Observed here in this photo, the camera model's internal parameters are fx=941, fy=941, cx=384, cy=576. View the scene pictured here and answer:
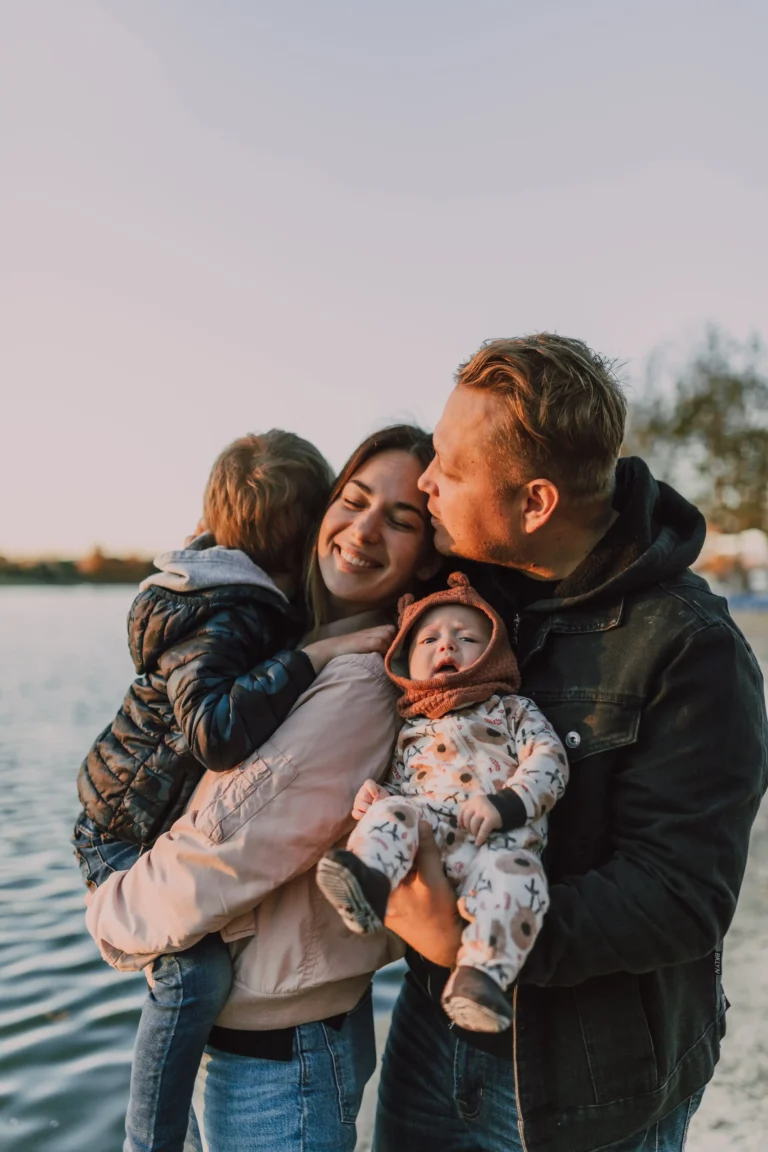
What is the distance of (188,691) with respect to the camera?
2428 mm

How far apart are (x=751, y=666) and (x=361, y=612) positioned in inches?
46.8

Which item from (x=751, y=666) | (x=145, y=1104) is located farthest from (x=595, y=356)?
(x=145, y=1104)

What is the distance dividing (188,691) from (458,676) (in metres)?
0.70

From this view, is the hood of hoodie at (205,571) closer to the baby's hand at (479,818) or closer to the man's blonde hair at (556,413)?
the man's blonde hair at (556,413)

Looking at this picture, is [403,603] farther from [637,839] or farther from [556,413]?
[637,839]

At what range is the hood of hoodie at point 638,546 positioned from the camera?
7.11 feet

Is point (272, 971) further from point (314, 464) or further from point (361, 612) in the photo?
point (314, 464)

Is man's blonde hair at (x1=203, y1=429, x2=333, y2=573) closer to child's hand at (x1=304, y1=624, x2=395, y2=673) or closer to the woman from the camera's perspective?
child's hand at (x1=304, y1=624, x2=395, y2=673)

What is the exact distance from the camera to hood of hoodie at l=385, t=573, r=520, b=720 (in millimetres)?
2293

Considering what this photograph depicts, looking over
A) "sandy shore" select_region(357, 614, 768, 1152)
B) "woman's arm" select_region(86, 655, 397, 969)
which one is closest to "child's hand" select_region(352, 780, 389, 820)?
"woman's arm" select_region(86, 655, 397, 969)

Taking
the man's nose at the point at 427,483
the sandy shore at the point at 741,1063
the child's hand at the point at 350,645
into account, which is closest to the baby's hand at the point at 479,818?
the child's hand at the point at 350,645

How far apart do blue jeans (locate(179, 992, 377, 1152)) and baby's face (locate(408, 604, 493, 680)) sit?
3.05ft

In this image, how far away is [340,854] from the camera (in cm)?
183

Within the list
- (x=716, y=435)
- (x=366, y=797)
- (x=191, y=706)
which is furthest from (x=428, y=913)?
(x=716, y=435)
